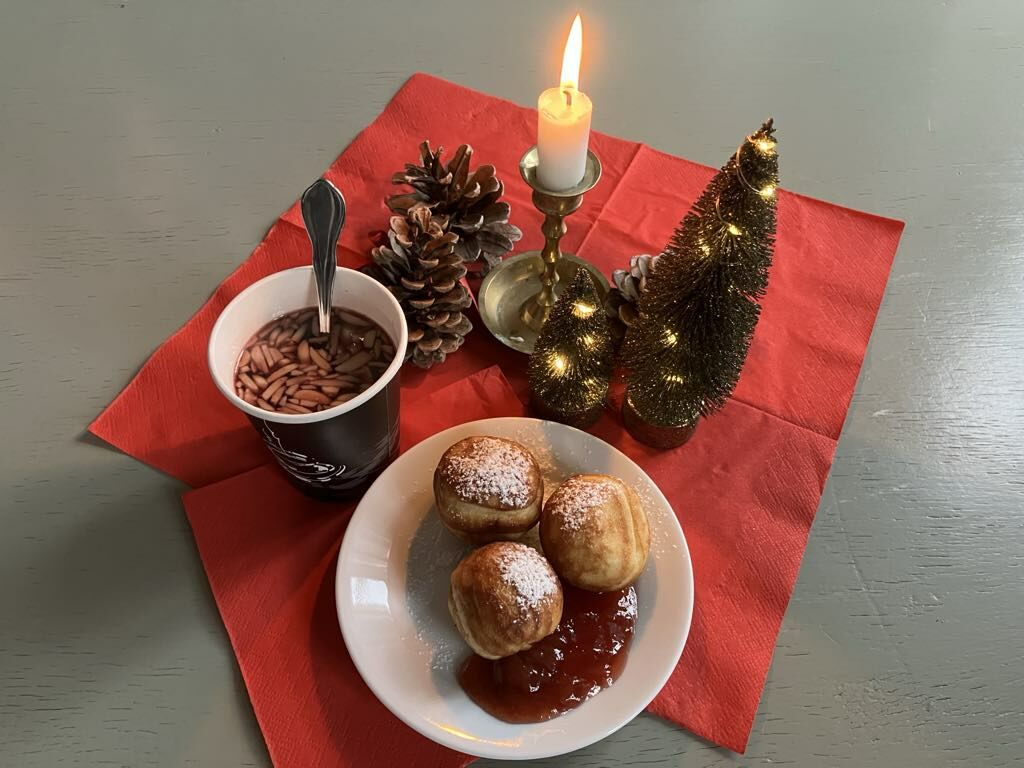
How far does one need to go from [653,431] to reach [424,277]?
0.99 feet

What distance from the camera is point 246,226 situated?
98 centimetres

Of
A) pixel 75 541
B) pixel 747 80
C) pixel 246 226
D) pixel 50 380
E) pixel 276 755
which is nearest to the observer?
pixel 276 755

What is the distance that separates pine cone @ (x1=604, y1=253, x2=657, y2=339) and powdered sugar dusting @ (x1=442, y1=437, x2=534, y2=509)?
0.23 metres

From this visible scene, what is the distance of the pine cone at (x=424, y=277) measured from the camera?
31.5 inches

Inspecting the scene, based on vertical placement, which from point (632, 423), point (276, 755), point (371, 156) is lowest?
point (276, 755)

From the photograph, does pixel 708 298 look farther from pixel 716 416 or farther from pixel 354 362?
pixel 354 362

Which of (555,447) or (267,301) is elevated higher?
(267,301)

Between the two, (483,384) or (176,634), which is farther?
(483,384)

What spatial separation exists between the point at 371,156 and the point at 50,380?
20.1 inches

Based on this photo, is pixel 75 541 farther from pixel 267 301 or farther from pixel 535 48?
pixel 535 48

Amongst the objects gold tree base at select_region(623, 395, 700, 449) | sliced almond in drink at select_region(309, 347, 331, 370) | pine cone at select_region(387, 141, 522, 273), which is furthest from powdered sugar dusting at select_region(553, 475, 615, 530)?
pine cone at select_region(387, 141, 522, 273)

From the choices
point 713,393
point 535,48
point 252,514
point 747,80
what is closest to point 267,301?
point 252,514

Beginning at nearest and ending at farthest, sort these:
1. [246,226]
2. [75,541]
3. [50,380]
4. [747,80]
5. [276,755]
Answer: [276,755] < [75,541] < [50,380] < [246,226] < [747,80]

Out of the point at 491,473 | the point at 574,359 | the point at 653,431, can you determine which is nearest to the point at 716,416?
the point at 653,431
